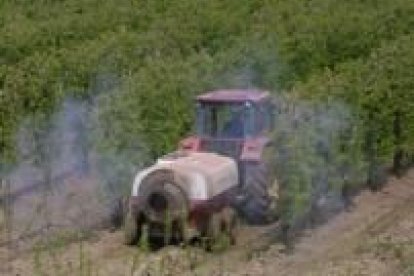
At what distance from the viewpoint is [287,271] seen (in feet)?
44.2

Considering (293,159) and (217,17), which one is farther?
(217,17)

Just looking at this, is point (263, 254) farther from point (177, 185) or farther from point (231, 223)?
point (177, 185)

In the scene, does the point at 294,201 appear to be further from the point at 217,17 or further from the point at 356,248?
the point at 217,17

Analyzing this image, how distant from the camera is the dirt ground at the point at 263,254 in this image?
1298 centimetres

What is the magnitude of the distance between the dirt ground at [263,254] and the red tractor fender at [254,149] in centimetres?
112

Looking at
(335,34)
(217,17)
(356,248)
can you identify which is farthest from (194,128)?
(217,17)

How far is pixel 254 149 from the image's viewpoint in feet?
49.0

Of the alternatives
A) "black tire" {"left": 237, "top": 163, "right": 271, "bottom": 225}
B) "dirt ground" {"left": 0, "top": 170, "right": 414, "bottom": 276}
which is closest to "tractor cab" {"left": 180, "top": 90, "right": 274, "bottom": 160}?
"black tire" {"left": 237, "top": 163, "right": 271, "bottom": 225}

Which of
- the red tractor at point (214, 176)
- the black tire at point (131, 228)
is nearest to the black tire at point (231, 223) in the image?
the red tractor at point (214, 176)

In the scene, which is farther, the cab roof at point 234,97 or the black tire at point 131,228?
the cab roof at point 234,97

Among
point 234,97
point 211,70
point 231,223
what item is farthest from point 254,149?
point 211,70

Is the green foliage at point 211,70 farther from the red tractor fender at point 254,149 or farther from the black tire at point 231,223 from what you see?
the black tire at point 231,223

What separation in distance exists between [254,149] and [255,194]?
621 mm

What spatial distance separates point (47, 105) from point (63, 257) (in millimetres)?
4554
